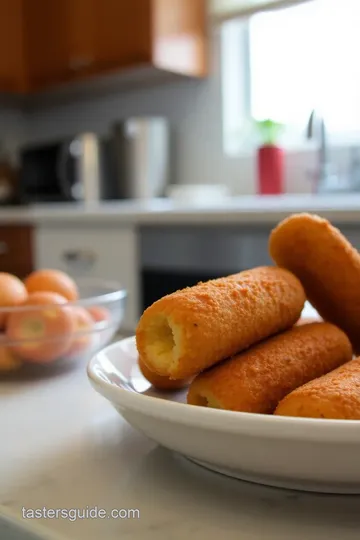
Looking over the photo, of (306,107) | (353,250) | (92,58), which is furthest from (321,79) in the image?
(353,250)

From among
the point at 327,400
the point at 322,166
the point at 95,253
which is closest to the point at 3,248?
the point at 95,253

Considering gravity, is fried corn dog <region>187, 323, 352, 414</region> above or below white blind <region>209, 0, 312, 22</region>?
below

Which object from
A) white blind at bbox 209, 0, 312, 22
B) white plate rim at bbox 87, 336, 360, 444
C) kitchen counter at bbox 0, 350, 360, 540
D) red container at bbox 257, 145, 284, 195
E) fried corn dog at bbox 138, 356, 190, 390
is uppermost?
white blind at bbox 209, 0, 312, 22

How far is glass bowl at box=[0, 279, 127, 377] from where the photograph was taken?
559 mm

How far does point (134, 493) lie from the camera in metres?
0.34

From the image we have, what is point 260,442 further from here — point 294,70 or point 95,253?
point 294,70

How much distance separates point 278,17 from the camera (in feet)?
7.65

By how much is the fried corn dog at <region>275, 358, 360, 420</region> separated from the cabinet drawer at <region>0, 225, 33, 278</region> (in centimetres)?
190

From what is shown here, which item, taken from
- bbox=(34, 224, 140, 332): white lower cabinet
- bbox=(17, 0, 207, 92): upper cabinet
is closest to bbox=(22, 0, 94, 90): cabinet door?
bbox=(17, 0, 207, 92): upper cabinet

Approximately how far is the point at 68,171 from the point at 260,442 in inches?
85.2

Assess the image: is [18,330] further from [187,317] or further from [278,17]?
[278,17]

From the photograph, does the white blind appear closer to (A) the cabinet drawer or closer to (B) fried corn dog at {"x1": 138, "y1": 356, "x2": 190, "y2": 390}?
(A) the cabinet drawer

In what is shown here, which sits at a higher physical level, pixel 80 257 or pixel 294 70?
pixel 294 70

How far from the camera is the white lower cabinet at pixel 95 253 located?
1813 millimetres
